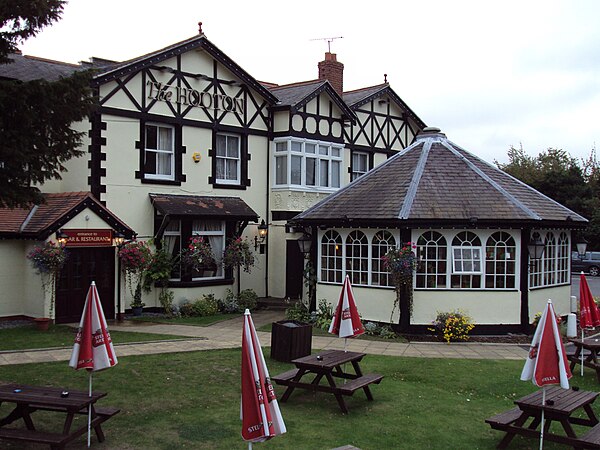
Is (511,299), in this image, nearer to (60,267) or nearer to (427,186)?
(427,186)

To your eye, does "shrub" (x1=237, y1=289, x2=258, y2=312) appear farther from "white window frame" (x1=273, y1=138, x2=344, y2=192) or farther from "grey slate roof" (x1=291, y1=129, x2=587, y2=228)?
"white window frame" (x1=273, y1=138, x2=344, y2=192)

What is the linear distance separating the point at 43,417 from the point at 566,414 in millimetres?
6634

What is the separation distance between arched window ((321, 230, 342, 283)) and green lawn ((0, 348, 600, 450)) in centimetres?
467

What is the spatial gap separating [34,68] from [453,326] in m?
14.0

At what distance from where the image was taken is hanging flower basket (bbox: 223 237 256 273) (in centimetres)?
1958

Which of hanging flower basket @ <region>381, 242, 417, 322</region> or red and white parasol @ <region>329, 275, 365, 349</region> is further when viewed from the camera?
hanging flower basket @ <region>381, 242, 417, 322</region>

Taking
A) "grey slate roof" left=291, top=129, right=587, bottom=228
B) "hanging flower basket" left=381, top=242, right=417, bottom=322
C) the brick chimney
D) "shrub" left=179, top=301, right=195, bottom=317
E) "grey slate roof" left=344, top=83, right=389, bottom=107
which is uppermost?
the brick chimney

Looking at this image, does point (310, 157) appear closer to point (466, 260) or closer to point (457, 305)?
point (466, 260)

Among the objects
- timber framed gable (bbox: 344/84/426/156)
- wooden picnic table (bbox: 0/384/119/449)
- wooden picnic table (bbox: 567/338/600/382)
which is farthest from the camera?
timber framed gable (bbox: 344/84/426/156)

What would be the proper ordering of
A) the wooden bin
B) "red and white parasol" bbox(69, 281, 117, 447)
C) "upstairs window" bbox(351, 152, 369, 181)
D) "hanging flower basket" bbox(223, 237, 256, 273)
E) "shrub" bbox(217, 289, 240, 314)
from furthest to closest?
"upstairs window" bbox(351, 152, 369, 181) < "hanging flower basket" bbox(223, 237, 256, 273) < "shrub" bbox(217, 289, 240, 314) < the wooden bin < "red and white parasol" bbox(69, 281, 117, 447)

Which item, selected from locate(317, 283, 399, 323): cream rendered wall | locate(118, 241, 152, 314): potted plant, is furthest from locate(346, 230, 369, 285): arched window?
locate(118, 241, 152, 314): potted plant

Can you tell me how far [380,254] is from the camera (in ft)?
53.0

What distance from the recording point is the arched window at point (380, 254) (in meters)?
16.0

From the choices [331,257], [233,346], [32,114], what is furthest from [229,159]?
[32,114]
